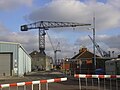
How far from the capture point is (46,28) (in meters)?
148

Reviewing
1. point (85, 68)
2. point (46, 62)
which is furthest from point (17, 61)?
point (46, 62)

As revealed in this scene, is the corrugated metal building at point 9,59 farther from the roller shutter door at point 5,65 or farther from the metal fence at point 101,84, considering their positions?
the metal fence at point 101,84

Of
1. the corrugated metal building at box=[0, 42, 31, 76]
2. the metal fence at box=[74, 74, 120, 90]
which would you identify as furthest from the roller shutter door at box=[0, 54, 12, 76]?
the metal fence at box=[74, 74, 120, 90]

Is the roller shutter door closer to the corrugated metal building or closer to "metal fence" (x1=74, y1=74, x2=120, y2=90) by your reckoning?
the corrugated metal building

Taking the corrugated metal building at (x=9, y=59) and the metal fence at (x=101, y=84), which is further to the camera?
the corrugated metal building at (x=9, y=59)

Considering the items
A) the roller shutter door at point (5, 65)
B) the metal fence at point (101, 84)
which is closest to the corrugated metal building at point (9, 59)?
the roller shutter door at point (5, 65)

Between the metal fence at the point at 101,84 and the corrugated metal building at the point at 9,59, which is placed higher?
the corrugated metal building at the point at 9,59

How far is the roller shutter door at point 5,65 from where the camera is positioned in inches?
2766

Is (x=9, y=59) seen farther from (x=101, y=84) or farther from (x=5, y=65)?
(x=101, y=84)

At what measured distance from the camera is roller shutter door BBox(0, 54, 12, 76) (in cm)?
7025

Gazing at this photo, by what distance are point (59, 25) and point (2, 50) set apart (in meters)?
73.9

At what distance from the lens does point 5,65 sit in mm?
70750

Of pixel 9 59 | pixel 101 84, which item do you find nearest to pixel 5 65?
pixel 9 59

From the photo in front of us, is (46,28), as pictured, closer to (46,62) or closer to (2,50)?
(46,62)
